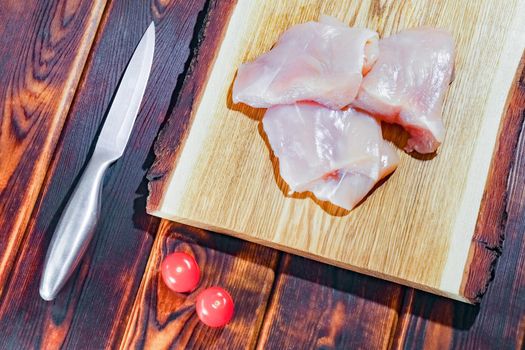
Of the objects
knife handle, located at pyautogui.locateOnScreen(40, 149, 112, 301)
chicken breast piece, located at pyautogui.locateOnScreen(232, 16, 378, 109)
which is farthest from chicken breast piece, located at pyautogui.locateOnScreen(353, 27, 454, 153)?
knife handle, located at pyautogui.locateOnScreen(40, 149, 112, 301)

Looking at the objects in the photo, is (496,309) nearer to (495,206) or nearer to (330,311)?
(495,206)

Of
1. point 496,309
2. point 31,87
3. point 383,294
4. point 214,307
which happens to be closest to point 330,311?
point 383,294

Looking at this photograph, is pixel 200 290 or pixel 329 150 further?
pixel 200 290

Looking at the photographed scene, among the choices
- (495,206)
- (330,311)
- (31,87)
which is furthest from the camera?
(31,87)

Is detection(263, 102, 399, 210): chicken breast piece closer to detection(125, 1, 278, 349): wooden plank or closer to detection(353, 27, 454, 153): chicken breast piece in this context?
detection(353, 27, 454, 153): chicken breast piece

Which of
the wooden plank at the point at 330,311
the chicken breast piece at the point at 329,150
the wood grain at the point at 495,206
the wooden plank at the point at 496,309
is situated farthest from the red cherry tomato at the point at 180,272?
the wood grain at the point at 495,206

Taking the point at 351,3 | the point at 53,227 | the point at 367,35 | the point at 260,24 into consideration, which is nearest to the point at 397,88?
the point at 367,35
